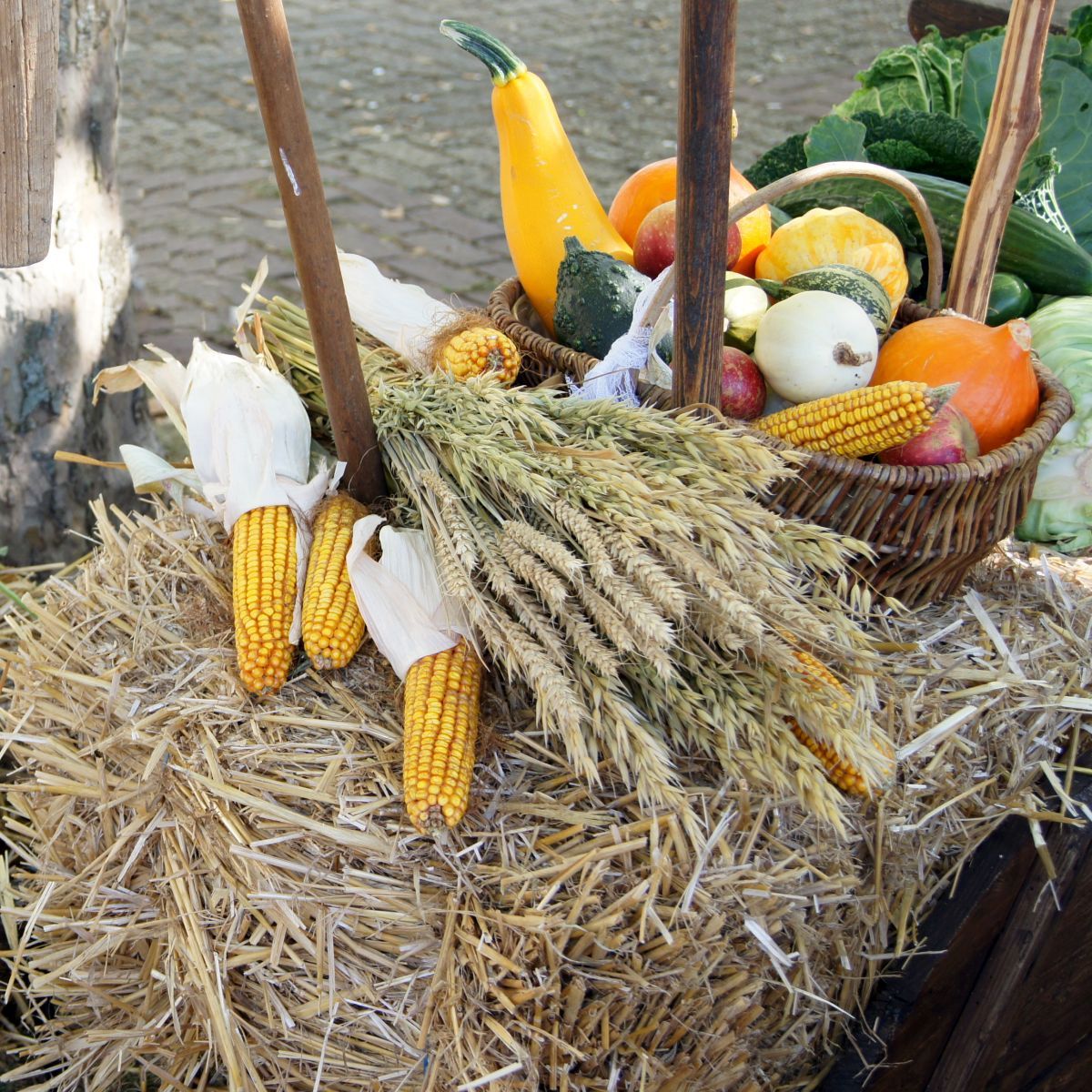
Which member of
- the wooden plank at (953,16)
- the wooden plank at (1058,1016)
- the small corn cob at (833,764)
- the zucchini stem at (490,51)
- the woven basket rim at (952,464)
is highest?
the zucchini stem at (490,51)

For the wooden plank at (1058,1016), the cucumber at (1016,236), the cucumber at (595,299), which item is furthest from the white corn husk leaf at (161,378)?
the wooden plank at (1058,1016)

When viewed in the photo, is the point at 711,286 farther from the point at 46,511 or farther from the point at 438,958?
the point at 46,511

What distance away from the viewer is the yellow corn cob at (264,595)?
147 cm

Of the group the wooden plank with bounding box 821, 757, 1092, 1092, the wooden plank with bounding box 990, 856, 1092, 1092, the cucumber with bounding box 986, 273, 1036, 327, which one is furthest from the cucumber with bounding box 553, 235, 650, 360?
the wooden plank with bounding box 990, 856, 1092, 1092

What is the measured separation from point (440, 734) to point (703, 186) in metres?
0.77

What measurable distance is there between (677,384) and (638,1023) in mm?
867

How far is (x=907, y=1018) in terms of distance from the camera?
65.9 inches

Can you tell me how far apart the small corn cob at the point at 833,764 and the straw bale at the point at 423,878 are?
0.23ft

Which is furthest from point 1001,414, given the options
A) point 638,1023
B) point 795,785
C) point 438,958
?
point 438,958

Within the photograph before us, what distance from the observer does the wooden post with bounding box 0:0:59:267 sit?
3.58 feet

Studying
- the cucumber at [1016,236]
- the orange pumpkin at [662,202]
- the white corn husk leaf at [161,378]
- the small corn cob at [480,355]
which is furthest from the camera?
the cucumber at [1016,236]

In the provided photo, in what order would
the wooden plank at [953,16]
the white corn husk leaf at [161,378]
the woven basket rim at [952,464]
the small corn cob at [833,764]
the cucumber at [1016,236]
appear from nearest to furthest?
1. the small corn cob at [833,764]
2. the woven basket rim at [952,464]
3. the white corn husk leaf at [161,378]
4. the cucumber at [1016,236]
5. the wooden plank at [953,16]

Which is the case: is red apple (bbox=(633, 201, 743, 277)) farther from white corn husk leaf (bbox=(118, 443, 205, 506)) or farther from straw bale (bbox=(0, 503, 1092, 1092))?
white corn husk leaf (bbox=(118, 443, 205, 506))

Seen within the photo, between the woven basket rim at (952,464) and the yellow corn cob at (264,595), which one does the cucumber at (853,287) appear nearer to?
the woven basket rim at (952,464)
